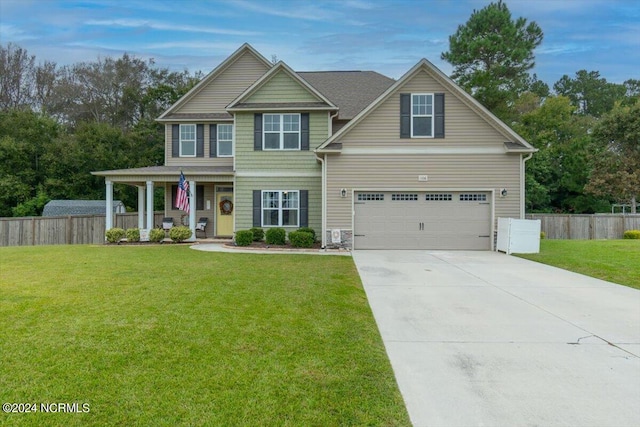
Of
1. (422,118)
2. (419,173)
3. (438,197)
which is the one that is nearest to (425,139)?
(422,118)

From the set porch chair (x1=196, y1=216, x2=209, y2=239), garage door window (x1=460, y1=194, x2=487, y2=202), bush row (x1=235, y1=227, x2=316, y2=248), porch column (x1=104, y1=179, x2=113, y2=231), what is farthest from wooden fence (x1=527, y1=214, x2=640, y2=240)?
porch column (x1=104, y1=179, x2=113, y2=231)

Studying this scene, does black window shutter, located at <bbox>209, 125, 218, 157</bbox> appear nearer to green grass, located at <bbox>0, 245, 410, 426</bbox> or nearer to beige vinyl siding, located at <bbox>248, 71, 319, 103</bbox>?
beige vinyl siding, located at <bbox>248, 71, 319, 103</bbox>

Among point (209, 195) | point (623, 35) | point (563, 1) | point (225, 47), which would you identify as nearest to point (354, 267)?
point (209, 195)

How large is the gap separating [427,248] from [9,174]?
85.9ft

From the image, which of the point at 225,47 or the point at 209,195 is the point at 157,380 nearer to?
the point at 209,195

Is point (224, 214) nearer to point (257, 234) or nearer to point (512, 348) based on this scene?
point (257, 234)

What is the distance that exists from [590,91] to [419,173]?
43.1m

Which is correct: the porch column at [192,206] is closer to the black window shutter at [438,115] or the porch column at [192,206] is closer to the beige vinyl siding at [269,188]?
the beige vinyl siding at [269,188]

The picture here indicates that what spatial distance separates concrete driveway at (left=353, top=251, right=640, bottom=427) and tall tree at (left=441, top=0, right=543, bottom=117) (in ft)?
80.1

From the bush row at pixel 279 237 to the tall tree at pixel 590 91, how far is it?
4413cm

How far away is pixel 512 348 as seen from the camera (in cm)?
407

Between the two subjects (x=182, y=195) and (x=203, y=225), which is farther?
(x=203, y=225)

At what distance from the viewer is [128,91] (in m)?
30.8

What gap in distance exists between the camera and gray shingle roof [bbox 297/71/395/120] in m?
17.3
